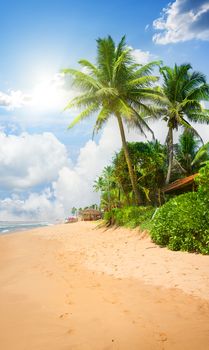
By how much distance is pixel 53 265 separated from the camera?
8477mm

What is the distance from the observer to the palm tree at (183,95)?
24.0m

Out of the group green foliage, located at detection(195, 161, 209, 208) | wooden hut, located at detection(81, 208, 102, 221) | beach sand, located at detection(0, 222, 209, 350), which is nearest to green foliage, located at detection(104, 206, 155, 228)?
green foliage, located at detection(195, 161, 209, 208)

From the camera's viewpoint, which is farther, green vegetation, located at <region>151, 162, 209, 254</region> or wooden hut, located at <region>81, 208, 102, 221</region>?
wooden hut, located at <region>81, 208, 102, 221</region>

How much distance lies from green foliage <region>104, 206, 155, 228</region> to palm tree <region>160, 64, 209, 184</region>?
270 inches

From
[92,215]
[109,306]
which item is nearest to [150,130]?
[109,306]

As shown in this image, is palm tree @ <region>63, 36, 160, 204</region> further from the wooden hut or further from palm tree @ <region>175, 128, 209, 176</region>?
the wooden hut

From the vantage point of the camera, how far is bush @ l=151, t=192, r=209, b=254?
325 inches

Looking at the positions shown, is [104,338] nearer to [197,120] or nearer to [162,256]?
[162,256]

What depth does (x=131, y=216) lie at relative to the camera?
58.9 ft

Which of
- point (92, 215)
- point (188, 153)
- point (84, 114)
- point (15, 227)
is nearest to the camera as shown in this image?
point (84, 114)

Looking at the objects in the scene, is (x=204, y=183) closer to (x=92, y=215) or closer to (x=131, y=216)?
(x=131, y=216)

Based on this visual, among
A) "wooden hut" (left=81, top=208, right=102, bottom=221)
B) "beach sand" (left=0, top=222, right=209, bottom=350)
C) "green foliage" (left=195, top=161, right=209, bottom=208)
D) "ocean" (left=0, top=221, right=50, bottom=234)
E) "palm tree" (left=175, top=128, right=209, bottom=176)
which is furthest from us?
"wooden hut" (left=81, top=208, right=102, bottom=221)

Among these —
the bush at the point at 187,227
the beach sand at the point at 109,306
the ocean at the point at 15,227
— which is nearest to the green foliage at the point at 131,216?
the bush at the point at 187,227

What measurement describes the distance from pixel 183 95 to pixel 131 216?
478 inches
